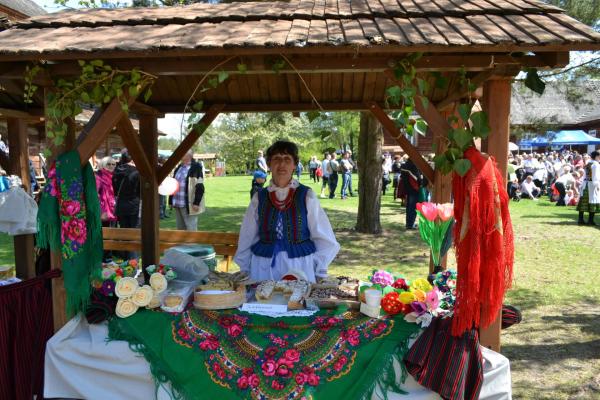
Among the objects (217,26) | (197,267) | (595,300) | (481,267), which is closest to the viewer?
(481,267)

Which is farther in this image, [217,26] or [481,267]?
[217,26]

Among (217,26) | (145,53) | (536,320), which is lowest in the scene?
(536,320)

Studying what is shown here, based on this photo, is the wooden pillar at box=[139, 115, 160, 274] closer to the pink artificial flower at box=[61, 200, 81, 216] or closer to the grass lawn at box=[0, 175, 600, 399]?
the pink artificial flower at box=[61, 200, 81, 216]

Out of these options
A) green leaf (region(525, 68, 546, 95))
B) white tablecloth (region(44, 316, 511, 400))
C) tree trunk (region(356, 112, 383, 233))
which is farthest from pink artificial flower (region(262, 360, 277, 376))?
tree trunk (region(356, 112, 383, 233))

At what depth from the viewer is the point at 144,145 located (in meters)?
4.56

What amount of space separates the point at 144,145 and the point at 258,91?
1.28m

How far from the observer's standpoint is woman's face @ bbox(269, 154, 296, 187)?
11.5 feet

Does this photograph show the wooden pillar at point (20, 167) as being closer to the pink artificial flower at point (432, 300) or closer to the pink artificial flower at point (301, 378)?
the pink artificial flower at point (301, 378)

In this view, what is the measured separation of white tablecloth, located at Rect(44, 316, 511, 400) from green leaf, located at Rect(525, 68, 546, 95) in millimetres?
1448

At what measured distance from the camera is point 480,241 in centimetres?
234

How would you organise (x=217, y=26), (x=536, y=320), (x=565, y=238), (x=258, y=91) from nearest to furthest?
1. (x=217, y=26)
2. (x=258, y=91)
3. (x=536, y=320)
4. (x=565, y=238)

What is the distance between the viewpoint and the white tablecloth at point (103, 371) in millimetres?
2564

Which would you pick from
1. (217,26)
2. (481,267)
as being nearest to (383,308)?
(481,267)

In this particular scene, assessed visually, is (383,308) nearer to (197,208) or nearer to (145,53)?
(145,53)
